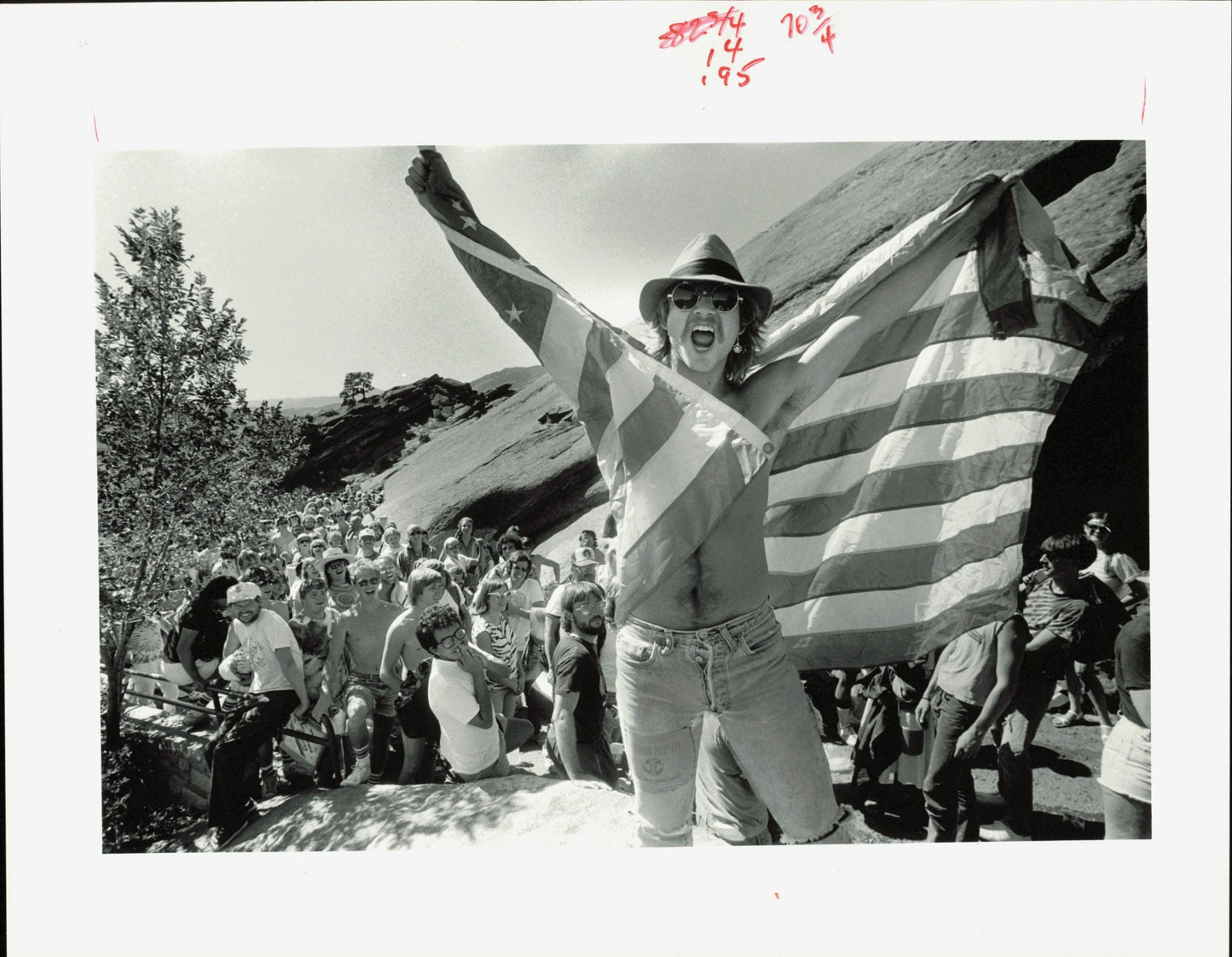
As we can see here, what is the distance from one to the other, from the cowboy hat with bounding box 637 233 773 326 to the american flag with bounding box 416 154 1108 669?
0.20 meters

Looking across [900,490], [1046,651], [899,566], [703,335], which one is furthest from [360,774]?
[1046,651]

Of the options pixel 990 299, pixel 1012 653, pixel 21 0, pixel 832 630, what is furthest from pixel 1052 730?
pixel 21 0

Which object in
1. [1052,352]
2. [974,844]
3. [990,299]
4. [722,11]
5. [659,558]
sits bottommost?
[974,844]

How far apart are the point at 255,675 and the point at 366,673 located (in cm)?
48

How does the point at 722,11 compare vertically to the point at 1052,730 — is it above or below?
above

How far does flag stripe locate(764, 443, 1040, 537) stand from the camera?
9.70 ft

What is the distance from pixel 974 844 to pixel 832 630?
1.10 meters

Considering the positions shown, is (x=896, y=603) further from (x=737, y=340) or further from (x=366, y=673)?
(x=366, y=673)

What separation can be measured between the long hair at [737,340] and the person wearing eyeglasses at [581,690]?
3.34ft

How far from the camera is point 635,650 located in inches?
95.7

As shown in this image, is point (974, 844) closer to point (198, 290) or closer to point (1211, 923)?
point (1211, 923)

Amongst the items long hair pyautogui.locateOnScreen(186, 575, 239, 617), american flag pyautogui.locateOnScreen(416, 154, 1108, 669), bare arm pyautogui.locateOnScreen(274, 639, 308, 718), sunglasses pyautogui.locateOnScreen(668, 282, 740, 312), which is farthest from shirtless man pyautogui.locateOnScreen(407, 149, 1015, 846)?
long hair pyautogui.locateOnScreen(186, 575, 239, 617)

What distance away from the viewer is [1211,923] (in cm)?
306

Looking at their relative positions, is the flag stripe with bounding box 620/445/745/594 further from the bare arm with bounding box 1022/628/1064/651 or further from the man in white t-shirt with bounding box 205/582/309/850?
the man in white t-shirt with bounding box 205/582/309/850
